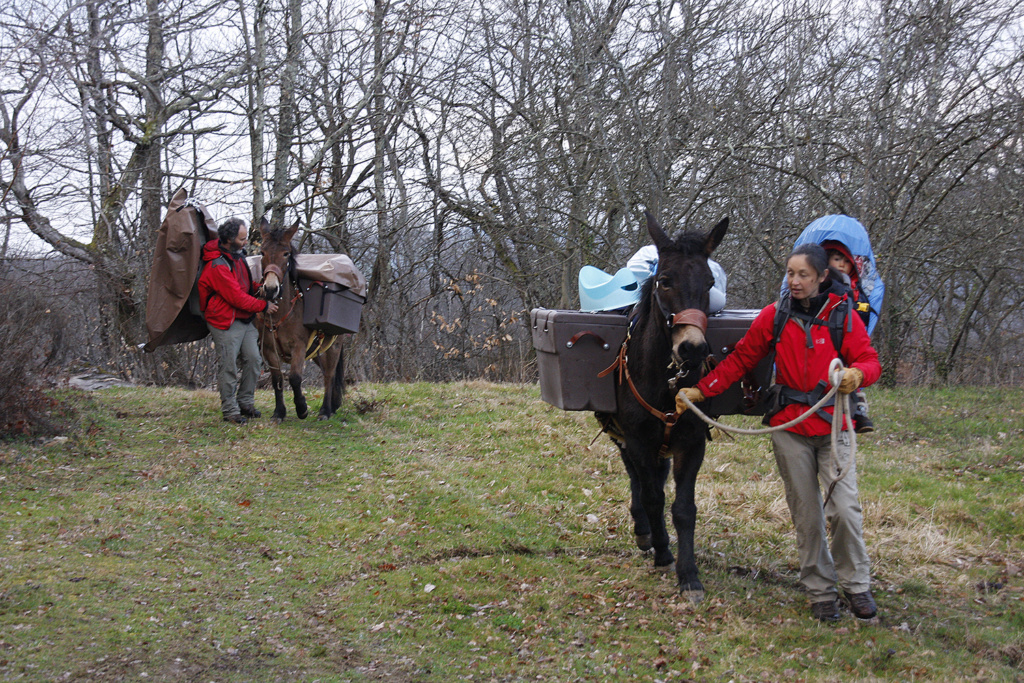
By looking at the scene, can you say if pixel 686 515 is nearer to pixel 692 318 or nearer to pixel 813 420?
pixel 813 420

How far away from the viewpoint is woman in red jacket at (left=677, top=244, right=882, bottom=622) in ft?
13.6

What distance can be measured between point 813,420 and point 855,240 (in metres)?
1.18

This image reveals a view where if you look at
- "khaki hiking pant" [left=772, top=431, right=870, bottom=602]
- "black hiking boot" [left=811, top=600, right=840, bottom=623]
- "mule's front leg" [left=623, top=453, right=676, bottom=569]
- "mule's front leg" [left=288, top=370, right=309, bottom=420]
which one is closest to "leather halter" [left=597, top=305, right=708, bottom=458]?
"mule's front leg" [left=623, top=453, right=676, bottom=569]

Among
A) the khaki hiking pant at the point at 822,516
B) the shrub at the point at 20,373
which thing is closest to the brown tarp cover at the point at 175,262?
the shrub at the point at 20,373

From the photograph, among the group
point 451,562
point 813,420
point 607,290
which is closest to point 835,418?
point 813,420

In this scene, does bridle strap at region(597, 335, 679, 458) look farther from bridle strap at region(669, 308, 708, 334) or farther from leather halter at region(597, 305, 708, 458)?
bridle strap at region(669, 308, 708, 334)

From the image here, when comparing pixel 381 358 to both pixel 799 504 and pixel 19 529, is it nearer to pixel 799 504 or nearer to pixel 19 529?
pixel 19 529

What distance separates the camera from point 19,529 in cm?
533

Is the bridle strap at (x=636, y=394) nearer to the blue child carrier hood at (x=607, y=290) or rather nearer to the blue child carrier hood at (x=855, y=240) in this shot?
the blue child carrier hood at (x=607, y=290)

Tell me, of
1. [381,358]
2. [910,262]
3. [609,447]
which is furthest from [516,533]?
[381,358]

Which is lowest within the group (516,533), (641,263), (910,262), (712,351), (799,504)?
(516,533)

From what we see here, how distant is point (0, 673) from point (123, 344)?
1514 cm

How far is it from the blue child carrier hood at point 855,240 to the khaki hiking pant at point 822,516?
33.5 inches

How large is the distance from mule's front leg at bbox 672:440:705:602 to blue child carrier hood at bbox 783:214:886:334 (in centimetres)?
127
